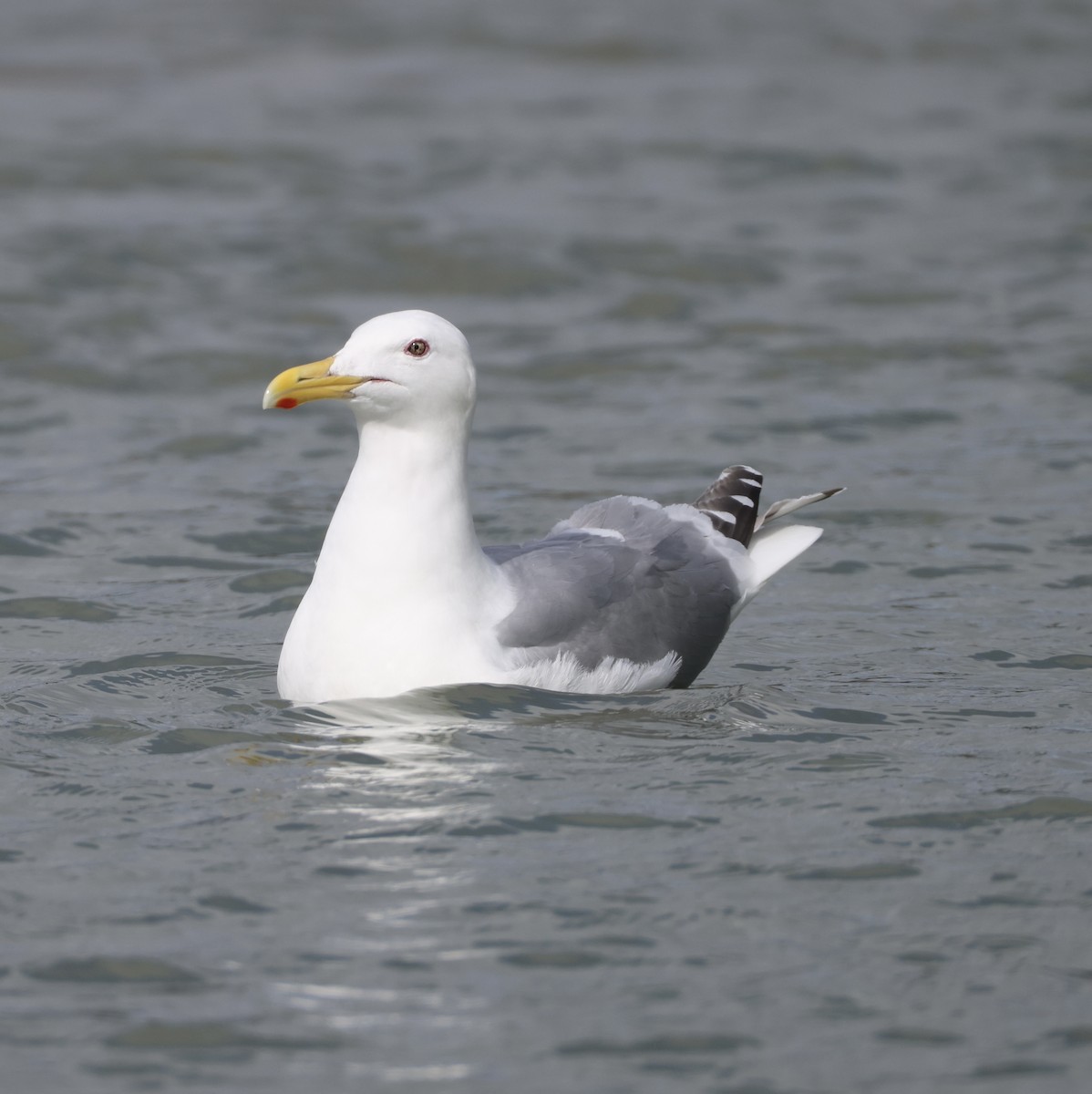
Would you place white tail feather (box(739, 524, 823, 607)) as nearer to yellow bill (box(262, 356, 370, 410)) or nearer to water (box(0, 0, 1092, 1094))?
water (box(0, 0, 1092, 1094))

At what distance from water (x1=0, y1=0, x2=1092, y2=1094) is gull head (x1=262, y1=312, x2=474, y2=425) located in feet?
3.27

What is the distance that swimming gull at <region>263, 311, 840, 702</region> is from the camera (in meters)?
6.61

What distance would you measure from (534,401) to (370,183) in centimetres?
496

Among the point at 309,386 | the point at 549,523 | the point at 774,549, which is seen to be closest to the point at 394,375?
the point at 309,386

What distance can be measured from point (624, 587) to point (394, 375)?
120 centimetres

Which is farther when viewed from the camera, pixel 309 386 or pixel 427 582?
pixel 427 582

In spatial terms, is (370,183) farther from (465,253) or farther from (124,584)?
(124,584)

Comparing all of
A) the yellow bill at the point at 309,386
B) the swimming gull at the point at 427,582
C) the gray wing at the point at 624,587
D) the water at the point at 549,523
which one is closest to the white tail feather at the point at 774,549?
the gray wing at the point at 624,587

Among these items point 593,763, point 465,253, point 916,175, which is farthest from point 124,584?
point 916,175

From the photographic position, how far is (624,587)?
720cm

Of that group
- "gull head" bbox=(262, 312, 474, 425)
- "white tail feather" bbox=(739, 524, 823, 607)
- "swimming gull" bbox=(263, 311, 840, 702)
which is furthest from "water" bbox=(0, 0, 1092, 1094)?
"gull head" bbox=(262, 312, 474, 425)

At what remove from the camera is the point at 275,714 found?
6793mm

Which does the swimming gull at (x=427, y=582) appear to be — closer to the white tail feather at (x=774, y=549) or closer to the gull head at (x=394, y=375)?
the gull head at (x=394, y=375)

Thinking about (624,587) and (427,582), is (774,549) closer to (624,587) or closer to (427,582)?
(624,587)
